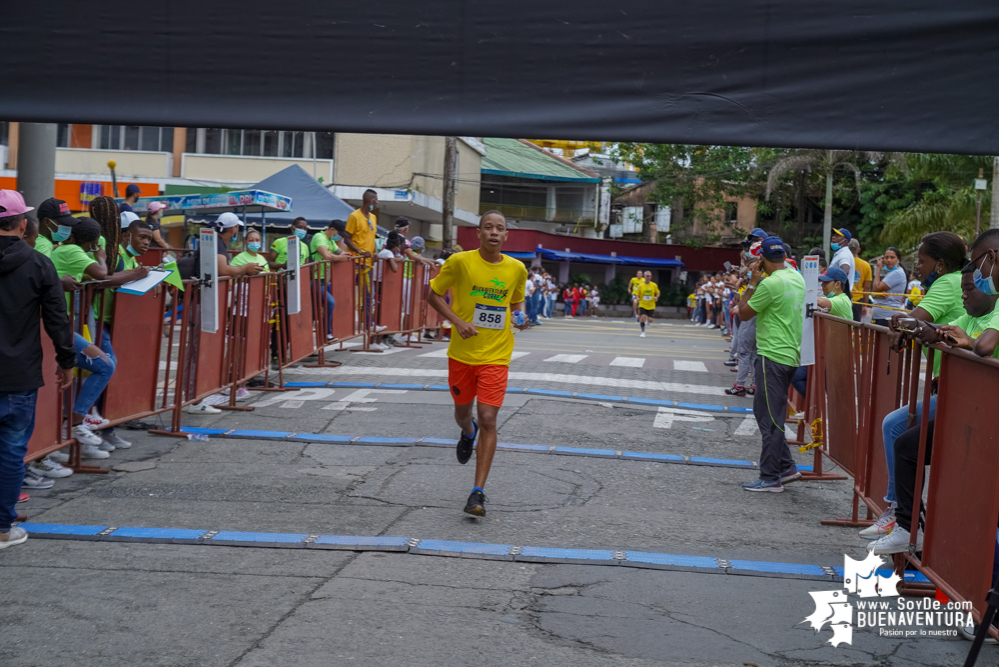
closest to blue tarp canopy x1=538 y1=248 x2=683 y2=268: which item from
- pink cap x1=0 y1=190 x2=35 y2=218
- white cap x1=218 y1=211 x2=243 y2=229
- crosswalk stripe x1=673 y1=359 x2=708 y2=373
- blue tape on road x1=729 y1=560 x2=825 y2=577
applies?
crosswalk stripe x1=673 y1=359 x2=708 y2=373

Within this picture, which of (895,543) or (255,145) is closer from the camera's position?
(895,543)

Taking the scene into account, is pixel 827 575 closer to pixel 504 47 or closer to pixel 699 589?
pixel 699 589

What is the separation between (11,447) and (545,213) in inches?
2299

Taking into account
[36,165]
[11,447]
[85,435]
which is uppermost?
[36,165]

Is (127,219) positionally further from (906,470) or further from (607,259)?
(607,259)

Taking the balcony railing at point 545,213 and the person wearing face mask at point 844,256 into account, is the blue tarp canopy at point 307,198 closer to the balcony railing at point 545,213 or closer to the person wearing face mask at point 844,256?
the person wearing face mask at point 844,256

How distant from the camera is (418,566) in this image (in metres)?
5.33

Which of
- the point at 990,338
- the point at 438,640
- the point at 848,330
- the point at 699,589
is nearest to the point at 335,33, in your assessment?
the point at 438,640

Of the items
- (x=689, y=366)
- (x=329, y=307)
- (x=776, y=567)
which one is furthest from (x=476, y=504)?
(x=689, y=366)

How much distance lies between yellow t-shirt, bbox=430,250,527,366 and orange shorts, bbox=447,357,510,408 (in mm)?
50

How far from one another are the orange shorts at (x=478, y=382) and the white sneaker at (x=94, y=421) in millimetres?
2912

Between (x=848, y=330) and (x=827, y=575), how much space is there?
2112mm

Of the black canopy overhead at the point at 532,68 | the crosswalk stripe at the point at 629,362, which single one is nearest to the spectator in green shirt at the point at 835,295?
the crosswalk stripe at the point at 629,362

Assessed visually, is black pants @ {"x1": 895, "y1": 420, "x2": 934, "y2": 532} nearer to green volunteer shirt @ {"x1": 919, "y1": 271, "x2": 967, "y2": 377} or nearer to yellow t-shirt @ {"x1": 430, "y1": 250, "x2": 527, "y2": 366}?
green volunteer shirt @ {"x1": 919, "y1": 271, "x2": 967, "y2": 377}
